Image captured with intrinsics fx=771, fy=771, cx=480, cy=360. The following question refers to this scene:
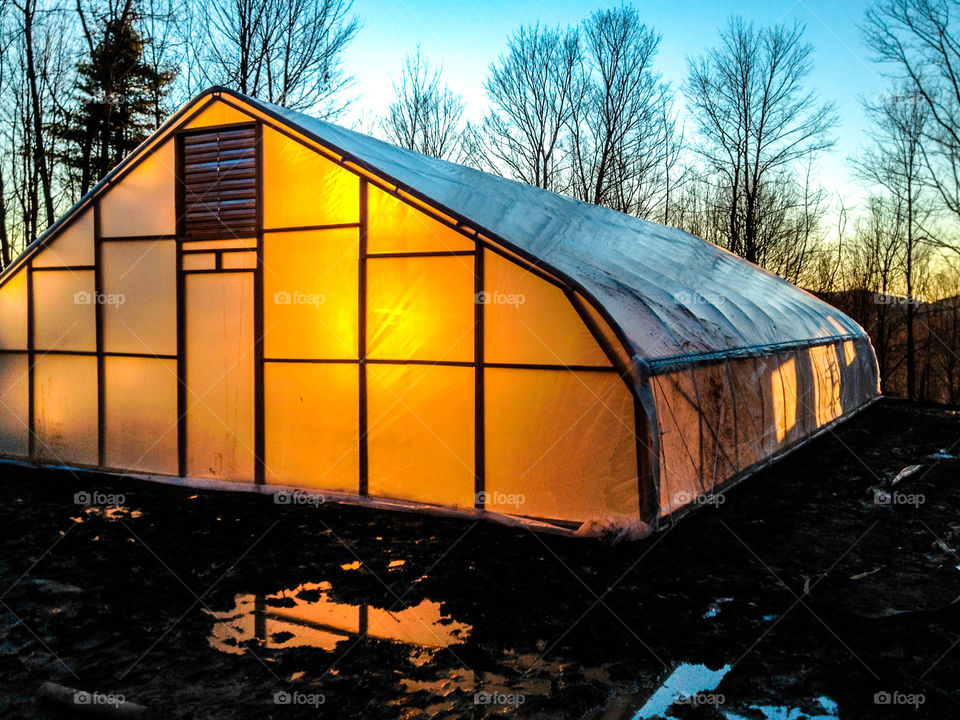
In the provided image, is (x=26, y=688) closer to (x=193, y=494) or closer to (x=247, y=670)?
(x=247, y=670)

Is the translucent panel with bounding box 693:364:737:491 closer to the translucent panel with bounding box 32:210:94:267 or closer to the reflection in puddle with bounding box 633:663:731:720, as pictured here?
the reflection in puddle with bounding box 633:663:731:720

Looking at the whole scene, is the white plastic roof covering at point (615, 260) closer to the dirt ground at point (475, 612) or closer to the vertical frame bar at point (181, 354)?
the vertical frame bar at point (181, 354)

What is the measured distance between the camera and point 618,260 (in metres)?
10.3

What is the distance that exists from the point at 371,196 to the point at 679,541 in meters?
4.92

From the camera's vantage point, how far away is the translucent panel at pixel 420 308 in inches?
319

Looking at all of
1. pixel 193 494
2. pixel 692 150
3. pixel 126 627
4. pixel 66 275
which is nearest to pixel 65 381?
pixel 66 275

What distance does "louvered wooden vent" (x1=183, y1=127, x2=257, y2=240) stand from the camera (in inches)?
372

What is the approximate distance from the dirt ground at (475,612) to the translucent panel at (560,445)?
0.39 metres

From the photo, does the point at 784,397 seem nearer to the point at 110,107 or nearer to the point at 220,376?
the point at 220,376

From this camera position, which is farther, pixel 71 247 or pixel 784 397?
pixel 784 397

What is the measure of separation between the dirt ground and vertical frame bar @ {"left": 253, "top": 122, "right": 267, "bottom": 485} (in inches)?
30.9

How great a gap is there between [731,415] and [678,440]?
1.68 m

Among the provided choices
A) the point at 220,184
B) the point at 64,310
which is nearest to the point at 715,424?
the point at 220,184


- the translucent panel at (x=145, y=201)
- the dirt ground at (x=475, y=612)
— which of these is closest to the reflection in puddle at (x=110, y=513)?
the dirt ground at (x=475, y=612)
